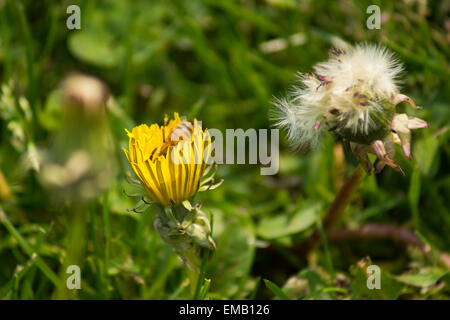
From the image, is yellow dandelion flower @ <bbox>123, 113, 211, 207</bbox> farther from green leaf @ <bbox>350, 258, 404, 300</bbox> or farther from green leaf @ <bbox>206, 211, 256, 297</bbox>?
green leaf @ <bbox>350, 258, 404, 300</bbox>

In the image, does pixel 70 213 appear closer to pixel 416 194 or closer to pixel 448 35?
pixel 416 194

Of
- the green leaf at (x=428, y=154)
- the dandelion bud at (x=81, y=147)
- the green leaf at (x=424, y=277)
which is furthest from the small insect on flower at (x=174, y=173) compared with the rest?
the green leaf at (x=428, y=154)

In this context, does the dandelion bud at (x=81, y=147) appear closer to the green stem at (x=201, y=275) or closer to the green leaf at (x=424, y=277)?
the green stem at (x=201, y=275)

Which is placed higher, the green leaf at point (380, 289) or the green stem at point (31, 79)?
the green stem at point (31, 79)

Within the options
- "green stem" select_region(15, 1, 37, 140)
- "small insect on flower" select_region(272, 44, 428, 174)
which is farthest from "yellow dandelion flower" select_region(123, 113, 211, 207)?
"green stem" select_region(15, 1, 37, 140)

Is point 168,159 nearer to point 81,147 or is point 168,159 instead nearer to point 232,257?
point 81,147

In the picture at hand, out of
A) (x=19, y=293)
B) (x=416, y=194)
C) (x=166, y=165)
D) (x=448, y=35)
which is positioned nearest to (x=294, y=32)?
(x=448, y=35)
